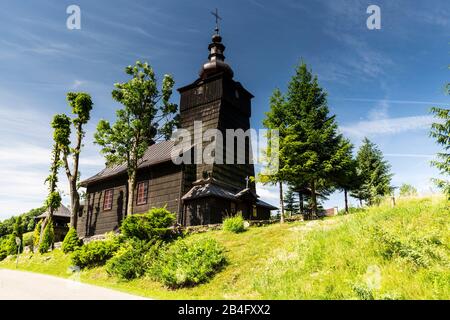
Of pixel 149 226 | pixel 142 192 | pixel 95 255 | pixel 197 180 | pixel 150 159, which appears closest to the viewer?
pixel 149 226

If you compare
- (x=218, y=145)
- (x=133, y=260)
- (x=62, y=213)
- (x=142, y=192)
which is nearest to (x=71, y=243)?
(x=142, y=192)

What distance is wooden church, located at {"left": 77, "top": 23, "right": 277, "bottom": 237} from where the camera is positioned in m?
23.3

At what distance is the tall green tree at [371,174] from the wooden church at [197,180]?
1051 cm

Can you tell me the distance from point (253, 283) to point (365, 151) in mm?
27589

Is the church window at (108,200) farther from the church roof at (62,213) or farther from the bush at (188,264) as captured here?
the church roof at (62,213)

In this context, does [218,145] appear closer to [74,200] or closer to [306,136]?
[306,136]

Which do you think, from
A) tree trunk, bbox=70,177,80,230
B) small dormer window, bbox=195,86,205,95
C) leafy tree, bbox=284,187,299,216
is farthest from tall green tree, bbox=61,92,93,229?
leafy tree, bbox=284,187,299,216

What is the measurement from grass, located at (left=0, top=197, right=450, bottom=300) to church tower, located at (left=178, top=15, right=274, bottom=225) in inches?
274

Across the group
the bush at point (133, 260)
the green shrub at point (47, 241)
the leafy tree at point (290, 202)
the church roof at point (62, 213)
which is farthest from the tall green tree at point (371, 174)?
the church roof at point (62, 213)

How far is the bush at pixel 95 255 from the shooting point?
18.0 meters

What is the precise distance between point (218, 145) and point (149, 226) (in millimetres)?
9625

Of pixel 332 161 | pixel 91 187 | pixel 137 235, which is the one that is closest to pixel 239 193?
pixel 332 161

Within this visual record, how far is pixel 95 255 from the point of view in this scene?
18.0m
